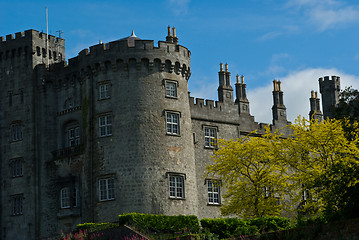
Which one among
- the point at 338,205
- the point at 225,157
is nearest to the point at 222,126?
the point at 225,157

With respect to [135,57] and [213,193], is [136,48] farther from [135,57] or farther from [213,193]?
[213,193]

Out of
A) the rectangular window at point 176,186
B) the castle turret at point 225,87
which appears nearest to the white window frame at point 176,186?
the rectangular window at point 176,186

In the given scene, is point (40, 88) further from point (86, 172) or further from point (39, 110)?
point (86, 172)

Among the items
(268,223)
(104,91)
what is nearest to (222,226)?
(268,223)

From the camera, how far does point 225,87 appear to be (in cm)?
5834

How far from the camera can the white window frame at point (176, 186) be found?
48.8 m

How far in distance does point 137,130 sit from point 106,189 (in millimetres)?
4641

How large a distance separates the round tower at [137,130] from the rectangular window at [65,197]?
2432 mm

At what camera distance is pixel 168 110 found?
50.3 m

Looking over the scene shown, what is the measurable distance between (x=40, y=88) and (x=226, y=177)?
1627cm

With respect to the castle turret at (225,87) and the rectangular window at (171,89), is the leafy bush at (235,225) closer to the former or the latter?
the rectangular window at (171,89)

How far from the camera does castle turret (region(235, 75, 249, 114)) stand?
59.2 m

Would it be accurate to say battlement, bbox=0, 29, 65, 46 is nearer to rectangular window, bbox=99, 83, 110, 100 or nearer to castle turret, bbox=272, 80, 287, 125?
rectangular window, bbox=99, 83, 110, 100

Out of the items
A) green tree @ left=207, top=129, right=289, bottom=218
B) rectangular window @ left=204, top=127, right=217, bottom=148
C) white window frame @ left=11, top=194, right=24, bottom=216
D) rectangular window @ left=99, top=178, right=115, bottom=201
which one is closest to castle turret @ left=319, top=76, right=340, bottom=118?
rectangular window @ left=204, top=127, right=217, bottom=148
